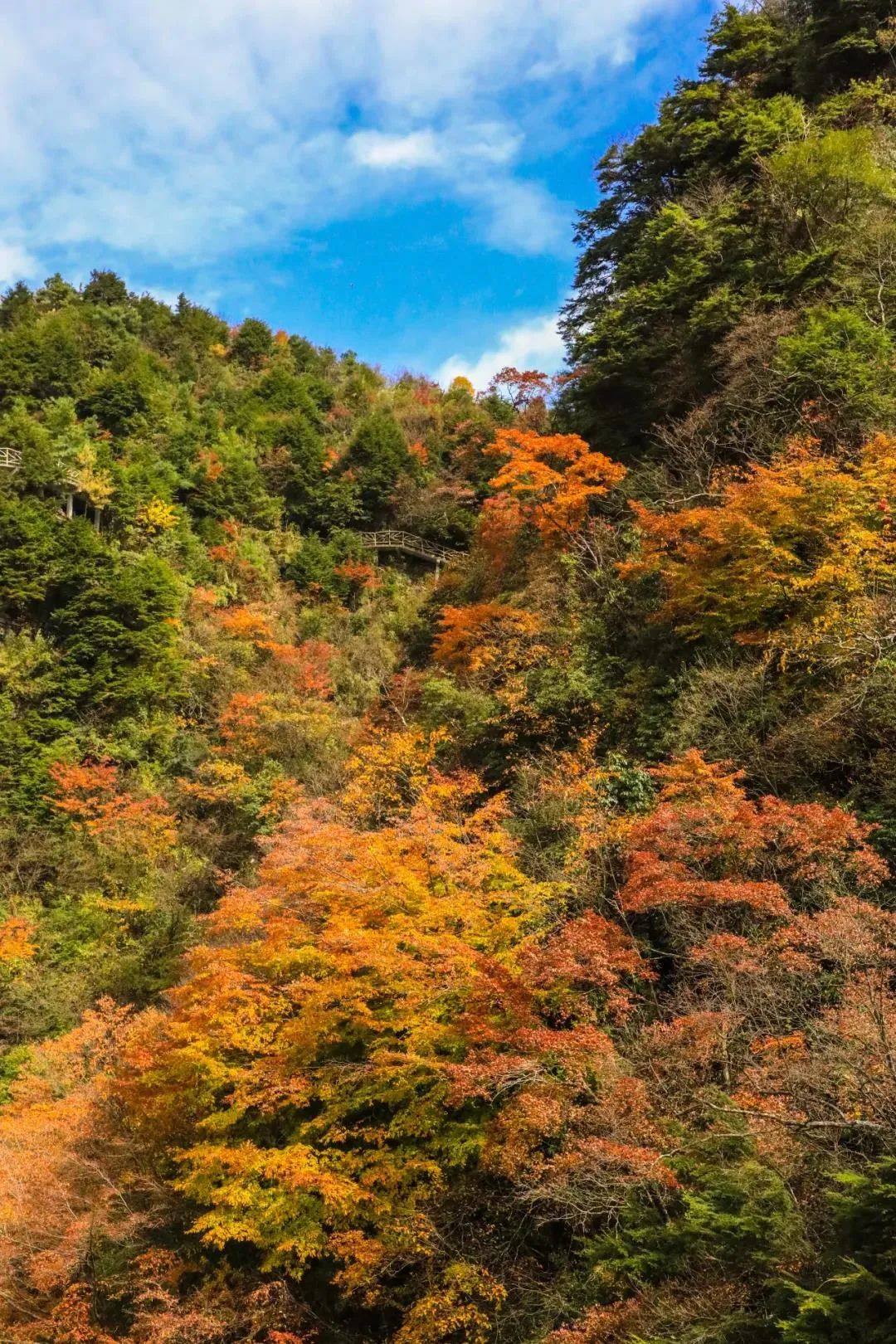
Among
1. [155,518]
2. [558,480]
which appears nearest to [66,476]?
[155,518]

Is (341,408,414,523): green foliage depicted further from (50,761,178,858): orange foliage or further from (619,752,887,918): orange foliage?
(619,752,887,918): orange foliage

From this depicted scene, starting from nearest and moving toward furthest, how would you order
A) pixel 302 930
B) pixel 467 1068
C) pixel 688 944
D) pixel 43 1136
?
pixel 467 1068 < pixel 688 944 < pixel 302 930 < pixel 43 1136

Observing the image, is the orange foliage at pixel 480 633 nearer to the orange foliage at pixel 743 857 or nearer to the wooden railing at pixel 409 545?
the orange foliage at pixel 743 857

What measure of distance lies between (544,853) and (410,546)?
24.4 metres

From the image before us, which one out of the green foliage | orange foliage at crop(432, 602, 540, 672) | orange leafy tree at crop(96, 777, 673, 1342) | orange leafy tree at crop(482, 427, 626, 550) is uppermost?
the green foliage

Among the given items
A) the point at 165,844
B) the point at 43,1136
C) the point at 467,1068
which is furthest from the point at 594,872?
the point at 165,844

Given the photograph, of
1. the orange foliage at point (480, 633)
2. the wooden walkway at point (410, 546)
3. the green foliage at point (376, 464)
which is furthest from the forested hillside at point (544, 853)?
the green foliage at point (376, 464)

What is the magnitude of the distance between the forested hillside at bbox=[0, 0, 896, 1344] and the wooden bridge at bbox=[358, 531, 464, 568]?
6.68 m

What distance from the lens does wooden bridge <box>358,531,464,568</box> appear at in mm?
Result: 34531

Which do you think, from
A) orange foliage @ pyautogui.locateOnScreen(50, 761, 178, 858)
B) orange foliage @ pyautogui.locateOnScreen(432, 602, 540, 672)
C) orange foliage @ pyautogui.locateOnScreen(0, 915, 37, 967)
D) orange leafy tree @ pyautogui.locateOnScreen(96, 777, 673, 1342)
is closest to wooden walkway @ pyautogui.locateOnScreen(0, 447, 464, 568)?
orange foliage @ pyautogui.locateOnScreen(432, 602, 540, 672)

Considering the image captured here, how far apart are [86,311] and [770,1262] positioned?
144 feet

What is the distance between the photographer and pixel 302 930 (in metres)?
10.5

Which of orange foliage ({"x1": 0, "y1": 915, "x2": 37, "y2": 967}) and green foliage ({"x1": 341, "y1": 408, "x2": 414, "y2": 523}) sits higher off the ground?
green foliage ({"x1": 341, "y1": 408, "x2": 414, "y2": 523})

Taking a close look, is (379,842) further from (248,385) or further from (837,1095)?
(248,385)
